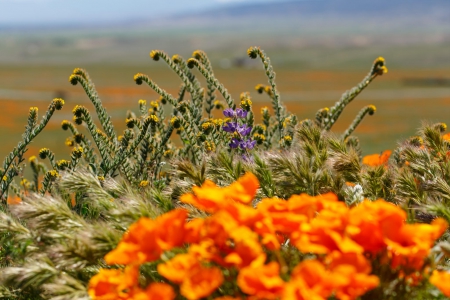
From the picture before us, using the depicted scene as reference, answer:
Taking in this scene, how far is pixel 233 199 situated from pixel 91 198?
522 millimetres

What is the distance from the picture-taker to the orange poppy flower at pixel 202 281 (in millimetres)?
1447

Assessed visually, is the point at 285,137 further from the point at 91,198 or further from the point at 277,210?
the point at 277,210

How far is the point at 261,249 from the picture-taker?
5.29ft

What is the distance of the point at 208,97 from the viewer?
3539 mm

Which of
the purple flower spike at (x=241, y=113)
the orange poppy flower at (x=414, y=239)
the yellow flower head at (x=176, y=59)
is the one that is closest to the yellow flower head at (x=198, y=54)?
the yellow flower head at (x=176, y=59)

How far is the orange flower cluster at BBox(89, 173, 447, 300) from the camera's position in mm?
1440

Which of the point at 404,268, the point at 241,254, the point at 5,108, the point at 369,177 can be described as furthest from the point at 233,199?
Answer: the point at 5,108

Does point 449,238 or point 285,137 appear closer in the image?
point 449,238

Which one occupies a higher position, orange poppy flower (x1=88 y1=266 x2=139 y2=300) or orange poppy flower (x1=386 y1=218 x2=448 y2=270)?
orange poppy flower (x1=386 y1=218 x2=448 y2=270)

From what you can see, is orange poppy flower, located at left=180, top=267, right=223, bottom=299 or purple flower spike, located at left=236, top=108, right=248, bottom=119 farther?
purple flower spike, located at left=236, top=108, right=248, bottom=119

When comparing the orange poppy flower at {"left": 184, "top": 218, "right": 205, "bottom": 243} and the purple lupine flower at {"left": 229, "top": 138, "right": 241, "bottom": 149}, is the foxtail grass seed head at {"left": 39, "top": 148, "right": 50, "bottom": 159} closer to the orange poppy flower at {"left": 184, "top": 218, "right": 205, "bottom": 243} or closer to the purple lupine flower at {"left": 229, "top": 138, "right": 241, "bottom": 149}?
the purple lupine flower at {"left": 229, "top": 138, "right": 241, "bottom": 149}

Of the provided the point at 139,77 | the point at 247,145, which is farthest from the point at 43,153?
the point at 247,145

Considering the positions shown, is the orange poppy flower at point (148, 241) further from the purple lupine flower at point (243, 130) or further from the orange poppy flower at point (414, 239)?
the purple lupine flower at point (243, 130)

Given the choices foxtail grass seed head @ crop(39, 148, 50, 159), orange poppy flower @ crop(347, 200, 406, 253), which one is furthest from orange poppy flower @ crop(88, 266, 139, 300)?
foxtail grass seed head @ crop(39, 148, 50, 159)
